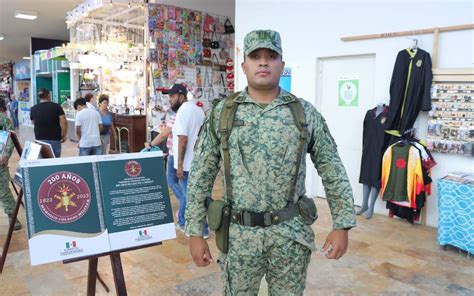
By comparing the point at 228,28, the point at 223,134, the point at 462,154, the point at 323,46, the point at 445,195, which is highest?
the point at 228,28

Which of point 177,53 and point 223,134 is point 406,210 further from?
point 177,53

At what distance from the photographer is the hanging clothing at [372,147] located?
182 inches

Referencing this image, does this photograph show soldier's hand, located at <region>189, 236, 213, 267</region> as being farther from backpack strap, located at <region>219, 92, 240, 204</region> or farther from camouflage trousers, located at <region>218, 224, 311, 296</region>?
backpack strap, located at <region>219, 92, 240, 204</region>

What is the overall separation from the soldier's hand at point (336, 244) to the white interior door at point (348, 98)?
3.58 meters

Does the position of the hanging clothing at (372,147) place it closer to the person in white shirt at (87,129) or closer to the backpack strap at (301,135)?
the backpack strap at (301,135)

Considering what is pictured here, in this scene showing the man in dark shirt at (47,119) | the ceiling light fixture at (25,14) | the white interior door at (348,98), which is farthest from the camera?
the ceiling light fixture at (25,14)

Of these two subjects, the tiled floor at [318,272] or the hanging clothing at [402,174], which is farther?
the hanging clothing at [402,174]

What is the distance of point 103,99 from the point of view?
275 inches

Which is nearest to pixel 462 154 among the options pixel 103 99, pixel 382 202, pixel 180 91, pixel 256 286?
pixel 382 202

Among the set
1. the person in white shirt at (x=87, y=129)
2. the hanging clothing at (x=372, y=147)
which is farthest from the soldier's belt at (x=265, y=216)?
the person in white shirt at (x=87, y=129)

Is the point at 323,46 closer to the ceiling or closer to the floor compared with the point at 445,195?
closer to the ceiling

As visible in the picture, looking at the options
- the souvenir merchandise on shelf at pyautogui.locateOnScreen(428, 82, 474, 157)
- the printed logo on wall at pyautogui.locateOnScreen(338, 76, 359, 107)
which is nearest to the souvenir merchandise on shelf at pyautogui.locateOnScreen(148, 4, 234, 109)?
the printed logo on wall at pyautogui.locateOnScreen(338, 76, 359, 107)

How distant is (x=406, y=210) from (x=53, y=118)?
15.0 ft

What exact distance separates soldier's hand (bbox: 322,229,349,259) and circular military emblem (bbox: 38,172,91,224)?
1.14m
